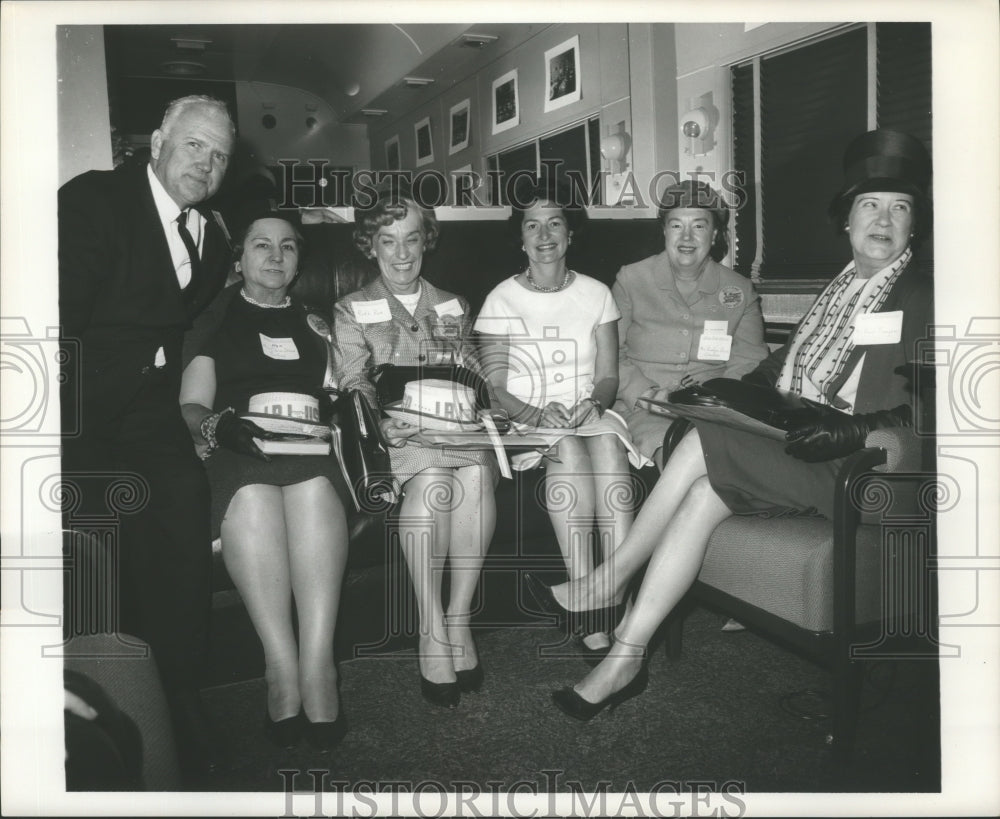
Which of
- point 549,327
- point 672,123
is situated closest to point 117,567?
point 549,327

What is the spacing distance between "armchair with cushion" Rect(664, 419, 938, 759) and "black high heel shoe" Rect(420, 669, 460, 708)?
83 centimetres

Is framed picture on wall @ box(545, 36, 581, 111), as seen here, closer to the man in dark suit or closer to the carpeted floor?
the man in dark suit

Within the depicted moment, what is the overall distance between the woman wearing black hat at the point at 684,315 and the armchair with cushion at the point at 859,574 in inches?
29.5

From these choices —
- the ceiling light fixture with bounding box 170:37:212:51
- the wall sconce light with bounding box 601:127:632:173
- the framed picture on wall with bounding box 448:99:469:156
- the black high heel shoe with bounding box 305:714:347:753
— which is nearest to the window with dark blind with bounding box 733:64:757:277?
the wall sconce light with bounding box 601:127:632:173

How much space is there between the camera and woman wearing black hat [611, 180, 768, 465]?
8.48ft

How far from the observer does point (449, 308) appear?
98.6 inches

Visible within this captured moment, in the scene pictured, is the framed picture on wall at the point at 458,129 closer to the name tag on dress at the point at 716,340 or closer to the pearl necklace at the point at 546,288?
the pearl necklace at the point at 546,288

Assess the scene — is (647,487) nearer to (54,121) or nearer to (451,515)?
(451,515)

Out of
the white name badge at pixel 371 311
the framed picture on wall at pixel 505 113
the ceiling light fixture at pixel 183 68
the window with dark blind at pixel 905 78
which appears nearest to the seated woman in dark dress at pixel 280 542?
the white name badge at pixel 371 311

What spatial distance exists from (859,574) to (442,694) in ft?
3.60

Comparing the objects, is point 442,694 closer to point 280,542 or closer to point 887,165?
point 280,542

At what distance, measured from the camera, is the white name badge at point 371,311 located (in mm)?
→ 2404

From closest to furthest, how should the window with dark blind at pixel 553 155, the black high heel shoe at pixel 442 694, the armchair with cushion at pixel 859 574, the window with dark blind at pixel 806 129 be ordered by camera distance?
the armchair with cushion at pixel 859 574 < the black high heel shoe at pixel 442 694 < the window with dark blind at pixel 806 129 < the window with dark blind at pixel 553 155

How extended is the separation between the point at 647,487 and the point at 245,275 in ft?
4.46
